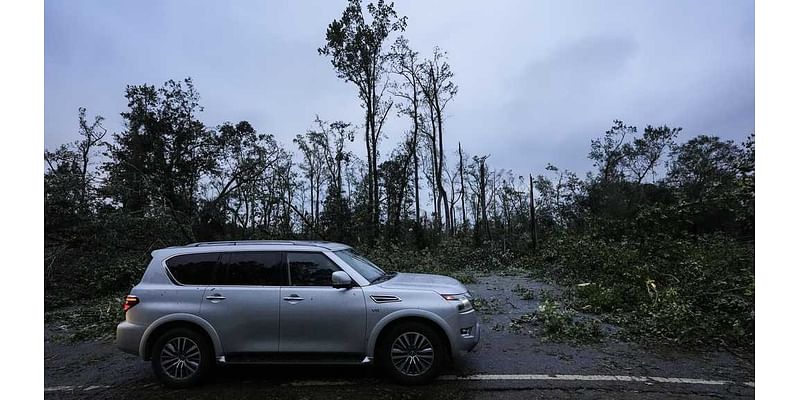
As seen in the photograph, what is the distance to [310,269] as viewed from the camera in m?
5.44

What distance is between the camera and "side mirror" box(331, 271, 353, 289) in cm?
520

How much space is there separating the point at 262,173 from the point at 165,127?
8.27m

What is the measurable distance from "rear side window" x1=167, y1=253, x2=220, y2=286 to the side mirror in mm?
1457

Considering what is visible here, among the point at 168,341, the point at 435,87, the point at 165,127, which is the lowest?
the point at 168,341

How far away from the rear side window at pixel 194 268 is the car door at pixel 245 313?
18 cm

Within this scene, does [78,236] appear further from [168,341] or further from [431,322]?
[431,322]

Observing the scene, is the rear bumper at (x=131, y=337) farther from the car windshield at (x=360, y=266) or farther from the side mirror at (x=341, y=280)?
the car windshield at (x=360, y=266)

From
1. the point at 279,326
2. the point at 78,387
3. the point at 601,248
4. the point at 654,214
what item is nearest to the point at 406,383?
the point at 279,326

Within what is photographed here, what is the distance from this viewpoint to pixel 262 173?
865 inches

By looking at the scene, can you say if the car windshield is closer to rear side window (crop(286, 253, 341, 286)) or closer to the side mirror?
rear side window (crop(286, 253, 341, 286))

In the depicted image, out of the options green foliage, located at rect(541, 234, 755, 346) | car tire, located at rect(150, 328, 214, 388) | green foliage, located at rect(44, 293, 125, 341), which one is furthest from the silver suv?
green foliage, located at rect(44, 293, 125, 341)

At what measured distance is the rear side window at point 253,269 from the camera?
5.39m

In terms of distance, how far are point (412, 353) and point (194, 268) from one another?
2.74m

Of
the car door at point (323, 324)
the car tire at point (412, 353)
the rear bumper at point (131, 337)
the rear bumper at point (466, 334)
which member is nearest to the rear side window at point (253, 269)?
the car door at point (323, 324)
